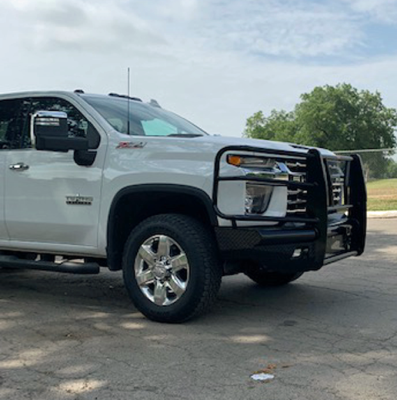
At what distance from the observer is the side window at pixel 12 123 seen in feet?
19.2

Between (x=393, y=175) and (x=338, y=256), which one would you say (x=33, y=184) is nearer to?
(x=338, y=256)

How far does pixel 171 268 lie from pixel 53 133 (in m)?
1.53

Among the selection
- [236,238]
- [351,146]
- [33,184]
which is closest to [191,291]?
[236,238]

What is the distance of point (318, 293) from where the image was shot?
6133 millimetres

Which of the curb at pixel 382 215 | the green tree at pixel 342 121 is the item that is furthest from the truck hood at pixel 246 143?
the green tree at pixel 342 121

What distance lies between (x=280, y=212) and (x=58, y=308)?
234 centimetres

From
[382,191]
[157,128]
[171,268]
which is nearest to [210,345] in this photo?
[171,268]

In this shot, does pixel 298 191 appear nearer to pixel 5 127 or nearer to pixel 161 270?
pixel 161 270

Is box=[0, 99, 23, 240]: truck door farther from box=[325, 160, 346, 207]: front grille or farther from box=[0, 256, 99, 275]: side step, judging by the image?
box=[325, 160, 346, 207]: front grille

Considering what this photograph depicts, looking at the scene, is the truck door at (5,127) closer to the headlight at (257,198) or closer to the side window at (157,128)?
the side window at (157,128)

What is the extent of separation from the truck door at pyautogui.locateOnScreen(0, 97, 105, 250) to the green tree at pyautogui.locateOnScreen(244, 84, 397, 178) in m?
83.3

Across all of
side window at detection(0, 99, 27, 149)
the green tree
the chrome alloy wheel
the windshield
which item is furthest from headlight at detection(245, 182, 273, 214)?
the green tree

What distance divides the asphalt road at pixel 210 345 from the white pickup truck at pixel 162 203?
1.38 ft

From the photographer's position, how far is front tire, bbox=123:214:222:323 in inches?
183
